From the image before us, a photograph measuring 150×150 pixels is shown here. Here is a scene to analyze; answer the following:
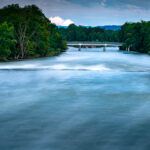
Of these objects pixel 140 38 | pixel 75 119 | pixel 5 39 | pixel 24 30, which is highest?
pixel 24 30

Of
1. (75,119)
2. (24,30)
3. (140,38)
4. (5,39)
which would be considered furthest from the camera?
(140,38)

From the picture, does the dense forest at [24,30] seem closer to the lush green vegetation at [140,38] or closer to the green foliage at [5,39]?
the green foliage at [5,39]

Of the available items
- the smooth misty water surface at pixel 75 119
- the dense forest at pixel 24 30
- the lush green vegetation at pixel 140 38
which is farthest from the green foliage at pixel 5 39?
the lush green vegetation at pixel 140 38

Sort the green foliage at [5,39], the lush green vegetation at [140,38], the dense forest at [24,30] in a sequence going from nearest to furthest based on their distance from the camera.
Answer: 1. the green foliage at [5,39]
2. the dense forest at [24,30]
3. the lush green vegetation at [140,38]

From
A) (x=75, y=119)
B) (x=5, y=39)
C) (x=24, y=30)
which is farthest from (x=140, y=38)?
(x=75, y=119)

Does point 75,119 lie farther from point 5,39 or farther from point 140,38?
point 140,38

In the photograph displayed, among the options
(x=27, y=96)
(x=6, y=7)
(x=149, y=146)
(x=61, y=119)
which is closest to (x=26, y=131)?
(x=61, y=119)

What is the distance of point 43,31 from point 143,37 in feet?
145

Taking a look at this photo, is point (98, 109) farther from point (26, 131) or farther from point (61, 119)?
point (26, 131)

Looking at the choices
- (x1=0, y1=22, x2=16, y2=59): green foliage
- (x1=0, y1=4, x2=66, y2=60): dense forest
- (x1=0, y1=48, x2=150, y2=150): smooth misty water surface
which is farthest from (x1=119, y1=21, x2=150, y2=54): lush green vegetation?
(x1=0, y1=48, x2=150, y2=150): smooth misty water surface

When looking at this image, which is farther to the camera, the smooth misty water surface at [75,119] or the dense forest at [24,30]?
the dense forest at [24,30]

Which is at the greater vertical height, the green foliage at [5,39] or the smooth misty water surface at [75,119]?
the green foliage at [5,39]

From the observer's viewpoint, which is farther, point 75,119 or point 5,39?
point 5,39

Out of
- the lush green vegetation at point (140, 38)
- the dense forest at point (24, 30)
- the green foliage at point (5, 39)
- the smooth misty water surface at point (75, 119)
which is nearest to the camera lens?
the smooth misty water surface at point (75, 119)
